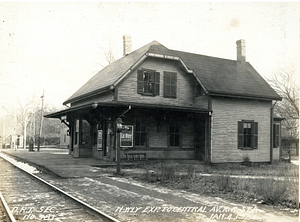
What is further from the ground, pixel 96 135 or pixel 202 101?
pixel 202 101

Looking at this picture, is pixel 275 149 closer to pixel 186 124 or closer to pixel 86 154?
pixel 186 124

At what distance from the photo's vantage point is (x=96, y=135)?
19.2m

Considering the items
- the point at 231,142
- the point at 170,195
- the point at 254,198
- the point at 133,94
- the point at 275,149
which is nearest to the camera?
the point at 254,198

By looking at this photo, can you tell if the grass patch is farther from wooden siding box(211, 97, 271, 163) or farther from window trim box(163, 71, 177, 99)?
window trim box(163, 71, 177, 99)

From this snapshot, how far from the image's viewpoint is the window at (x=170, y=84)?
1756cm

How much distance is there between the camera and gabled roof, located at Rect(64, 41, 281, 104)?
17.0 meters

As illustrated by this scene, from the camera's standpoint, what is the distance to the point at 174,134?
58.5 feet

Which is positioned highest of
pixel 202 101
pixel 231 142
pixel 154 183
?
pixel 202 101

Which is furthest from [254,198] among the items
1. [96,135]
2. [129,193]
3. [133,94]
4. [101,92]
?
[96,135]

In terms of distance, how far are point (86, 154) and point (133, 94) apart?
18.3 ft

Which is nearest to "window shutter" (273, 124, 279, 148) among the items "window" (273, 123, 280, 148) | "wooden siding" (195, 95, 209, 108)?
"window" (273, 123, 280, 148)

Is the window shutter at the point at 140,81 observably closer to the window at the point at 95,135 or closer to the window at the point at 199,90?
the window at the point at 199,90

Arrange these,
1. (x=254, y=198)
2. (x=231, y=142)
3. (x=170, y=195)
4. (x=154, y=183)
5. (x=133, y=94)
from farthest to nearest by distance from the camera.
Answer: (x=231, y=142), (x=133, y=94), (x=154, y=183), (x=170, y=195), (x=254, y=198)

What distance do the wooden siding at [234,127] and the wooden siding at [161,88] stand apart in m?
1.80
